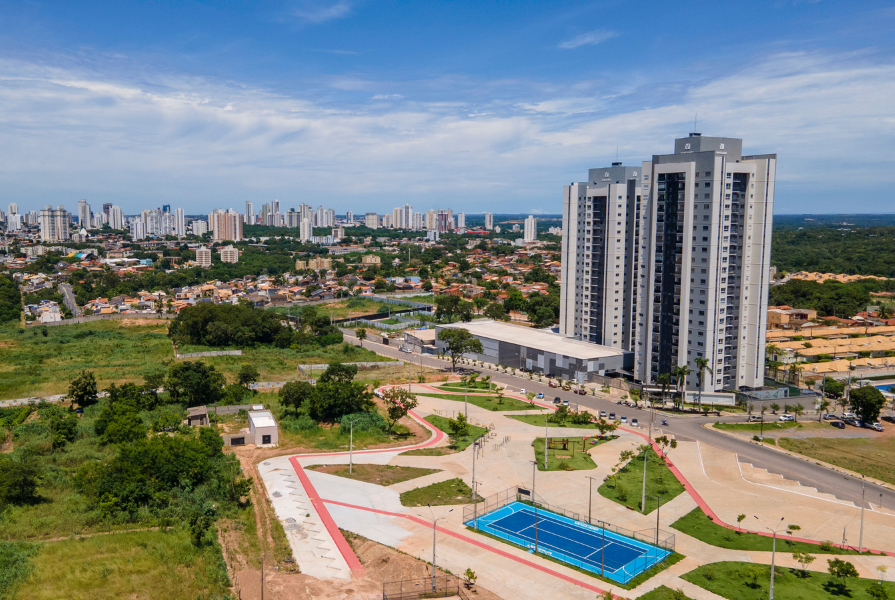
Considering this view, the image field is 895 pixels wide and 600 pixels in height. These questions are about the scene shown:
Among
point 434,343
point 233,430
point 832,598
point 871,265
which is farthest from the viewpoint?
point 871,265

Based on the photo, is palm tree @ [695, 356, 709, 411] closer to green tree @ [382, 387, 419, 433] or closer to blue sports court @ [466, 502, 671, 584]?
green tree @ [382, 387, 419, 433]

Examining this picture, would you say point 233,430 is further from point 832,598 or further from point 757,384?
point 757,384

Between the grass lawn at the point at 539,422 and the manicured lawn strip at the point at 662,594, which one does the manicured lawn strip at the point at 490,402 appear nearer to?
the grass lawn at the point at 539,422

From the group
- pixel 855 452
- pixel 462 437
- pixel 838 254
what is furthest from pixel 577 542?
pixel 838 254

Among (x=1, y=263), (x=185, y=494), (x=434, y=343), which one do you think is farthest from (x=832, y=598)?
(x=1, y=263)

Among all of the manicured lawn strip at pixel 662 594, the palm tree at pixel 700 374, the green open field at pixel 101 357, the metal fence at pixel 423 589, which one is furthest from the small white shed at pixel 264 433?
the palm tree at pixel 700 374

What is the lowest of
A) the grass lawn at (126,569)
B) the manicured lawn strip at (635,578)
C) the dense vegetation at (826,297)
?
the manicured lawn strip at (635,578)
